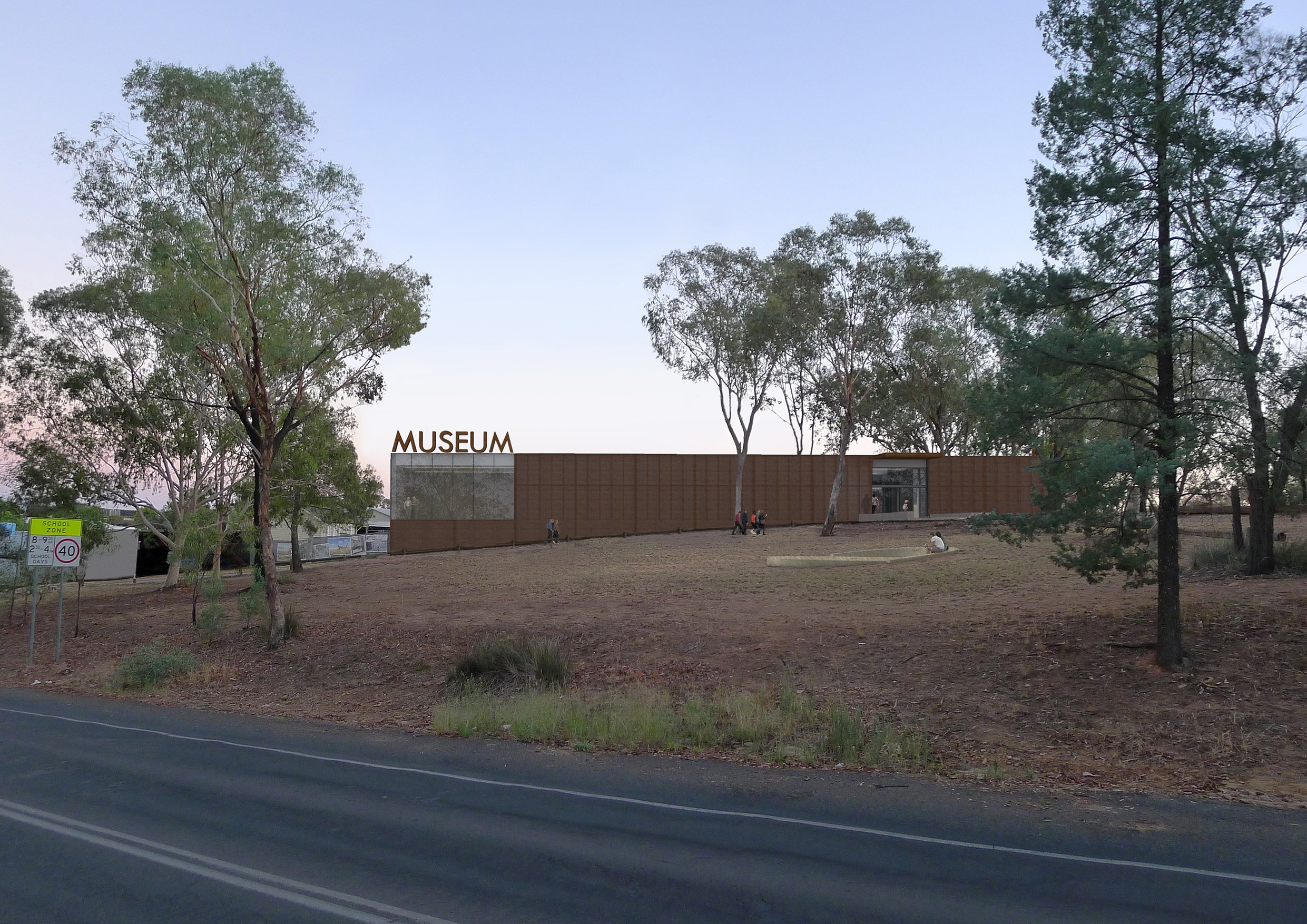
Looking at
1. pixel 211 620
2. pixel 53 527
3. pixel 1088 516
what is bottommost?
pixel 211 620

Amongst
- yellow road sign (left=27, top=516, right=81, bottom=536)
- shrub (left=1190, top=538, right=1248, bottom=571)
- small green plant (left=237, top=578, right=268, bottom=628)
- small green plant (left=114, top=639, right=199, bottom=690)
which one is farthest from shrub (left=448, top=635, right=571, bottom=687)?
shrub (left=1190, top=538, right=1248, bottom=571)

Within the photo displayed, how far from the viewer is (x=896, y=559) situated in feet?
99.4

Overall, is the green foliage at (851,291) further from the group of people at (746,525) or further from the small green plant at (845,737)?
the small green plant at (845,737)

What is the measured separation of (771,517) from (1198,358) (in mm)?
46142

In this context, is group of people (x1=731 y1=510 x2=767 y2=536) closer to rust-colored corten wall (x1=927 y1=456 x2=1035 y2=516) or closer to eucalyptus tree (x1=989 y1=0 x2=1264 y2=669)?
rust-colored corten wall (x1=927 y1=456 x2=1035 y2=516)

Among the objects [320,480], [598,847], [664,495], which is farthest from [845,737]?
[664,495]

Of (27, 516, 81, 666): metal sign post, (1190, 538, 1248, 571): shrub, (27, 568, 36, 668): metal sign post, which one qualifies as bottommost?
(27, 568, 36, 668): metal sign post

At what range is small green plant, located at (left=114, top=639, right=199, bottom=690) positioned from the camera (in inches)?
787

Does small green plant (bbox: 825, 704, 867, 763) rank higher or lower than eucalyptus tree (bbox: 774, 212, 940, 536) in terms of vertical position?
lower

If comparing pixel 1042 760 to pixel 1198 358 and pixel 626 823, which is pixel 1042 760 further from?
pixel 1198 358

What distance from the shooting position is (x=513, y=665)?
17.0 m

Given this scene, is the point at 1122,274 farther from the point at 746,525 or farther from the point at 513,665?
the point at 746,525

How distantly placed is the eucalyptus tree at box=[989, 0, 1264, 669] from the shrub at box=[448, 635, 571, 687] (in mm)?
8688

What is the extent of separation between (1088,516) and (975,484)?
4975 centimetres
